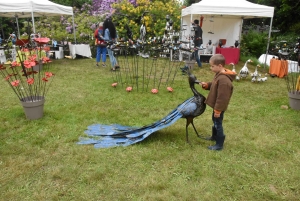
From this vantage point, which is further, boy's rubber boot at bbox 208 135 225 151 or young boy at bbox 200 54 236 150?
boy's rubber boot at bbox 208 135 225 151

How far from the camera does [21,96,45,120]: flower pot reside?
12.7ft

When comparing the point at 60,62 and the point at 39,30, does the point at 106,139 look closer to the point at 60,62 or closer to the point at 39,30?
the point at 60,62

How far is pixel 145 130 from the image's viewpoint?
324cm

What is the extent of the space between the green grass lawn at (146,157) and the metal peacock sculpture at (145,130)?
115 mm

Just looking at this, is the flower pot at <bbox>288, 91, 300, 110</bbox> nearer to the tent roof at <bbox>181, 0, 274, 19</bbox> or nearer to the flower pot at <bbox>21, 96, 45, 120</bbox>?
the flower pot at <bbox>21, 96, 45, 120</bbox>

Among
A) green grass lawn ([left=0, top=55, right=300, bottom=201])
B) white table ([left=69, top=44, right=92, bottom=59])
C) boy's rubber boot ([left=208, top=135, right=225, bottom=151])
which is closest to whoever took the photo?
green grass lawn ([left=0, top=55, right=300, bottom=201])

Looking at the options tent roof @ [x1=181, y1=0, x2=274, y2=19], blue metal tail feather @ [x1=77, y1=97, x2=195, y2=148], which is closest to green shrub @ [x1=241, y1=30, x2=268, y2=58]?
tent roof @ [x1=181, y1=0, x2=274, y2=19]

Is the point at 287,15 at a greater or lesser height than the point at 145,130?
greater

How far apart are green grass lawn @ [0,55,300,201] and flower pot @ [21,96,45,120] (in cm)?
11

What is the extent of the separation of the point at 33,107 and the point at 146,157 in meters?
2.11

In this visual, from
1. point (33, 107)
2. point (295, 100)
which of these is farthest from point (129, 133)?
point (295, 100)

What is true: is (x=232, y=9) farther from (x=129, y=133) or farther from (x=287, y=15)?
(x=129, y=133)

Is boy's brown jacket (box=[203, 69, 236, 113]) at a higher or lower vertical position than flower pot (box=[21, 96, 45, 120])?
higher

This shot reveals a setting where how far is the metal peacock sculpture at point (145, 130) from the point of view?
10.1 feet
